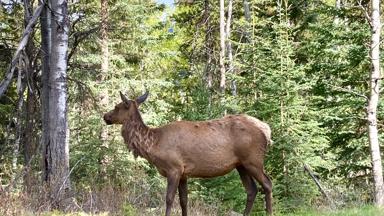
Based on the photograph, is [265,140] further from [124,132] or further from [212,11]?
[212,11]

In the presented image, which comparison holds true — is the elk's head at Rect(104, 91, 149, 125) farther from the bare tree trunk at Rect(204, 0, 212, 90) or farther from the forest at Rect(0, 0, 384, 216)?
the bare tree trunk at Rect(204, 0, 212, 90)

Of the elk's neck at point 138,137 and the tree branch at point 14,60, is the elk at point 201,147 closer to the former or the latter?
the elk's neck at point 138,137

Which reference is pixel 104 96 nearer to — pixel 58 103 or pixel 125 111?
pixel 58 103

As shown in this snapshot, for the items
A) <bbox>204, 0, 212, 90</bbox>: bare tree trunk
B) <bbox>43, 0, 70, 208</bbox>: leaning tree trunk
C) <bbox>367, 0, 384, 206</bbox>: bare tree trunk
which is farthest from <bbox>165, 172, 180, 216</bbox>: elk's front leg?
<bbox>204, 0, 212, 90</bbox>: bare tree trunk

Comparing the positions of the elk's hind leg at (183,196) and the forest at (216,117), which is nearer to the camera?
the elk's hind leg at (183,196)

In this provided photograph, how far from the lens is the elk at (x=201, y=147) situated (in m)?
8.41

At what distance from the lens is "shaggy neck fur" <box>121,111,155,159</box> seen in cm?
854

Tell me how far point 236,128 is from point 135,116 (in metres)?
1.75

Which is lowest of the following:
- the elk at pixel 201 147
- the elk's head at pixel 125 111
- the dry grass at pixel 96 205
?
the dry grass at pixel 96 205

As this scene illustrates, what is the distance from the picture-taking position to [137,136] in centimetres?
867

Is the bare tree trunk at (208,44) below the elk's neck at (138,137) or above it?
above

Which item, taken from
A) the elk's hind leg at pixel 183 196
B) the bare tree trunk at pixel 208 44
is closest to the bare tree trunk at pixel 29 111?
the elk's hind leg at pixel 183 196

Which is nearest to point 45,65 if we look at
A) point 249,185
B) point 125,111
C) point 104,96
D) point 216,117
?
point 125,111

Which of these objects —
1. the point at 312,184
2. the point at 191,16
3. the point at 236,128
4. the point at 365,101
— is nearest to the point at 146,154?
the point at 236,128
